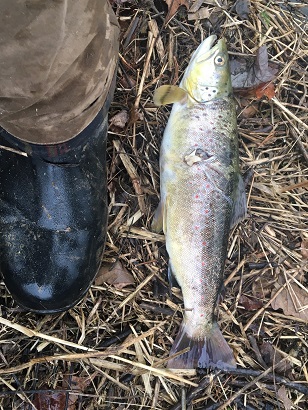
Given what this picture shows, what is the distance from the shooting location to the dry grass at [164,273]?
261cm

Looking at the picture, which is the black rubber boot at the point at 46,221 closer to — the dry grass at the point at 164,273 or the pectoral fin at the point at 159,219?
the dry grass at the point at 164,273

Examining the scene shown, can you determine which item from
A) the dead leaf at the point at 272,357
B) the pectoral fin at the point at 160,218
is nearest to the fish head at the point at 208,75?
the pectoral fin at the point at 160,218

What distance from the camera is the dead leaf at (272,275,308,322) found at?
9.89 feet

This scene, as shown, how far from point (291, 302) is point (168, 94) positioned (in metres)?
1.67

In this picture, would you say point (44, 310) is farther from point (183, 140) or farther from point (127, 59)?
point (127, 59)

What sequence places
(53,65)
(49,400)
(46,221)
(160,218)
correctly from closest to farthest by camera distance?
(53,65), (46,221), (49,400), (160,218)

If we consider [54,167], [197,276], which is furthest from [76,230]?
[197,276]

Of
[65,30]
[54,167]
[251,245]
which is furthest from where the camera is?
[251,245]

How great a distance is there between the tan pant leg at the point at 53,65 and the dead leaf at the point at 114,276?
100 centimetres

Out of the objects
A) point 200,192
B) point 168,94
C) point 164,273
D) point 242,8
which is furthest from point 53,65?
point 242,8

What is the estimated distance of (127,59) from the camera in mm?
2926

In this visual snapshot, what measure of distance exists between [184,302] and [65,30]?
1723mm

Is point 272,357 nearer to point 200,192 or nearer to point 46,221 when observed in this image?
point 200,192

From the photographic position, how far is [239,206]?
109 inches
